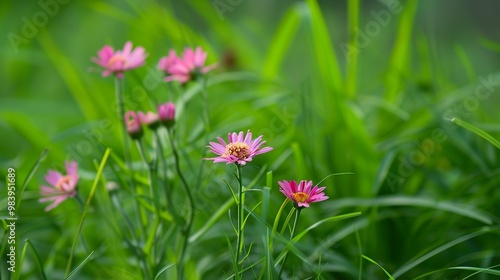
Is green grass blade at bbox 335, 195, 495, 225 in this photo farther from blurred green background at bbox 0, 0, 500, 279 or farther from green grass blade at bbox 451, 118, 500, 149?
green grass blade at bbox 451, 118, 500, 149

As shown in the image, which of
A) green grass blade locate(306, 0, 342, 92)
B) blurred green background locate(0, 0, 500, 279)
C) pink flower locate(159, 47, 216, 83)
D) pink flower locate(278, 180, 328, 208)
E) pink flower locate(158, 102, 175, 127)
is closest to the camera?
pink flower locate(278, 180, 328, 208)

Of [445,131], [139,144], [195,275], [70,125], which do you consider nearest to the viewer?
[139,144]

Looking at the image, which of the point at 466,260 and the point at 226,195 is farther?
the point at 226,195

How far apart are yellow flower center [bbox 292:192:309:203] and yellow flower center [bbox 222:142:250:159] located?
0.05 metres

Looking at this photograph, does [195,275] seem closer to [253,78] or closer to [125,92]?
[253,78]

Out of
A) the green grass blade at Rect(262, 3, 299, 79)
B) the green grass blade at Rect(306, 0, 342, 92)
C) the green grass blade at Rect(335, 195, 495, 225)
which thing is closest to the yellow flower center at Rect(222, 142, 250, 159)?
the green grass blade at Rect(335, 195, 495, 225)

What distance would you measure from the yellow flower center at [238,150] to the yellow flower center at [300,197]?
0.05 m

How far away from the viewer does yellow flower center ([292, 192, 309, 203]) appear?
587 mm

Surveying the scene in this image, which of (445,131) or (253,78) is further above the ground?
(253,78)

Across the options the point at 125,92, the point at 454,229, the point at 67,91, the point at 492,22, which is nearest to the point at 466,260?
the point at 454,229

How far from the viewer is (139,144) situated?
802mm

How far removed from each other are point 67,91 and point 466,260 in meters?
1.42

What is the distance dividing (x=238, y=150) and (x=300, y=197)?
0.07 meters

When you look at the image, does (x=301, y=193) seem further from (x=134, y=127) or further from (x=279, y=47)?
(x=279, y=47)
